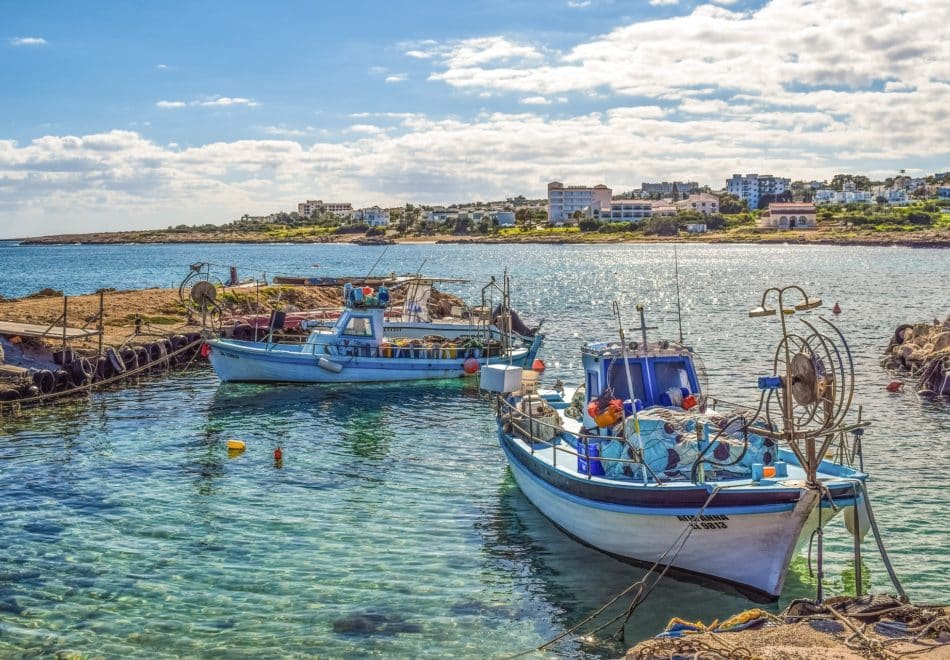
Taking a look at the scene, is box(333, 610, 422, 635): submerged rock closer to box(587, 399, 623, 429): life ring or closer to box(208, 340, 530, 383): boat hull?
box(587, 399, 623, 429): life ring

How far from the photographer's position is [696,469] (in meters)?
14.8

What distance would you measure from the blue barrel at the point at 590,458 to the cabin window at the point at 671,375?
211 centimetres

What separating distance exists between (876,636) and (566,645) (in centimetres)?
454

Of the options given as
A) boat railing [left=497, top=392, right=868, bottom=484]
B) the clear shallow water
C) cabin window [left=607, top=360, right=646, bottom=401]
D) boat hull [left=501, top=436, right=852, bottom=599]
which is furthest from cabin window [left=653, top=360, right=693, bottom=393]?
the clear shallow water

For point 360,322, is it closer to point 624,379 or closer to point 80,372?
point 80,372

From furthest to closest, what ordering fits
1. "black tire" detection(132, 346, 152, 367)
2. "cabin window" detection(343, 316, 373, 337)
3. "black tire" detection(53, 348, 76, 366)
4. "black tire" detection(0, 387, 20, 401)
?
"black tire" detection(132, 346, 152, 367) < "cabin window" detection(343, 316, 373, 337) < "black tire" detection(53, 348, 76, 366) < "black tire" detection(0, 387, 20, 401)

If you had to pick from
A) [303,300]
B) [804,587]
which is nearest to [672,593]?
[804,587]

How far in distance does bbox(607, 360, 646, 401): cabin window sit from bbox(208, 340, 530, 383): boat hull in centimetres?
1780

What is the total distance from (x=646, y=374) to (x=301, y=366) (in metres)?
21.0

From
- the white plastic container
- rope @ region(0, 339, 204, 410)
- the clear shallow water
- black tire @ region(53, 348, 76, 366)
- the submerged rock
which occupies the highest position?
the white plastic container

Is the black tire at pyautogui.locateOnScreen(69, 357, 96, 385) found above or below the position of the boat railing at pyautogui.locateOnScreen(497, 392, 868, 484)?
below

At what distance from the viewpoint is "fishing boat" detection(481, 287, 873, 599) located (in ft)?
44.4

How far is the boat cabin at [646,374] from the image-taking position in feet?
59.8

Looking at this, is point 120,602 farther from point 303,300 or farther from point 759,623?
point 303,300
